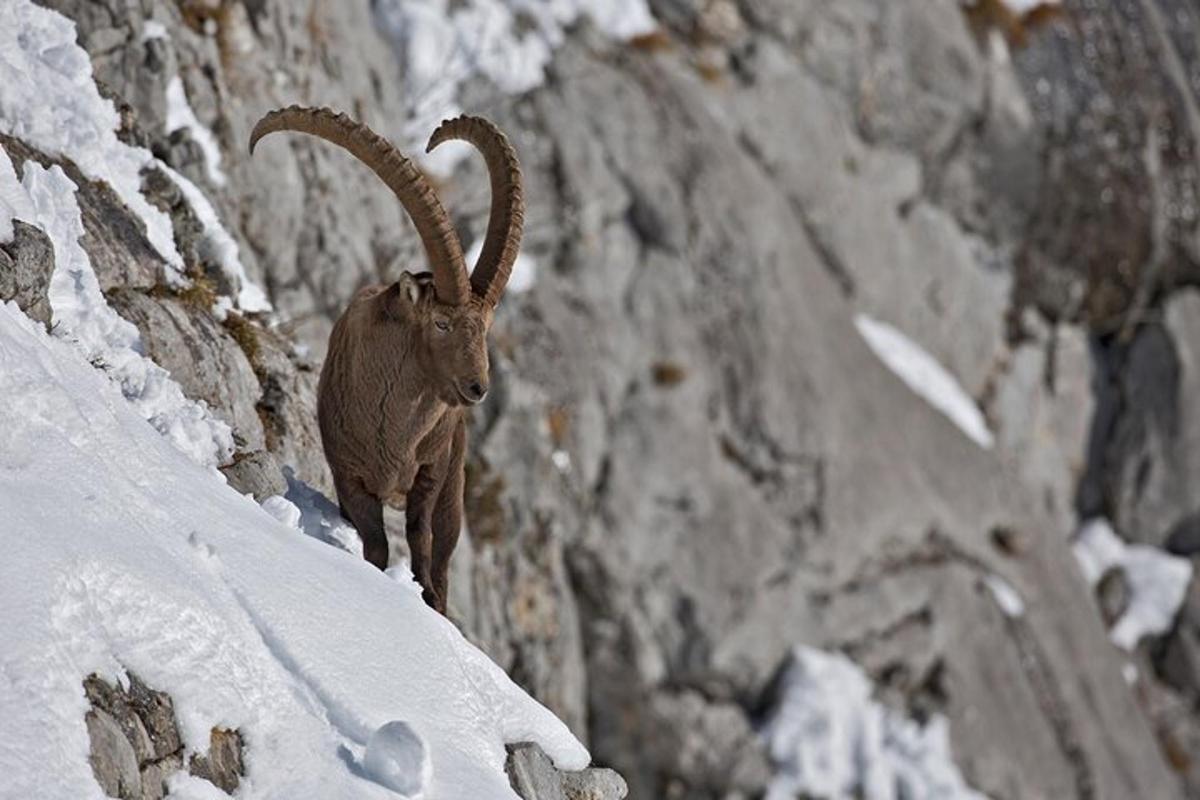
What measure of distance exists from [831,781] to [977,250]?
9.85m

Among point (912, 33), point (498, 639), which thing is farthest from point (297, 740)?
point (912, 33)

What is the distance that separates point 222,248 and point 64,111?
120 cm

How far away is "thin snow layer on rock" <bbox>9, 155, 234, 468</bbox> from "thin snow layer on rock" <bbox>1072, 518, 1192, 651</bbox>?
18.4 metres

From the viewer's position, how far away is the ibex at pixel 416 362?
7910 mm

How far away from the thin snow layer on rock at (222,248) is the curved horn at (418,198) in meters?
2.52

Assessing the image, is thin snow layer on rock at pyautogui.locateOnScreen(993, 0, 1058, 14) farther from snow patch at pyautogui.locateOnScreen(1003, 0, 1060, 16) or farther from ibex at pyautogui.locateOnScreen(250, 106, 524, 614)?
ibex at pyautogui.locateOnScreen(250, 106, 524, 614)

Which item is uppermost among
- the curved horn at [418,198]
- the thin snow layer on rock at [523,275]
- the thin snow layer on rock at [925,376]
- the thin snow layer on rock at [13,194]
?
the curved horn at [418,198]

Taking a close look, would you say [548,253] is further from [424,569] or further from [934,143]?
[424,569]

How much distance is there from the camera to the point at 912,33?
25328mm

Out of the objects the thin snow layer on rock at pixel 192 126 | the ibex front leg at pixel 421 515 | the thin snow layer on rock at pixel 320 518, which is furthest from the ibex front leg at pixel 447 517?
the thin snow layer on rock at pixel 192 126

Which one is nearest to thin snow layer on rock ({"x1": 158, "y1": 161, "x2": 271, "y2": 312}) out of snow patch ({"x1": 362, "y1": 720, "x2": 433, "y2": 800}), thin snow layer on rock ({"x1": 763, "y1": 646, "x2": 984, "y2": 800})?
snow patch ({"x1": 362, "y1": 720, "x2": 433, "y2": 800})

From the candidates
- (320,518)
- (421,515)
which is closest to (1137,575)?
(421,515)

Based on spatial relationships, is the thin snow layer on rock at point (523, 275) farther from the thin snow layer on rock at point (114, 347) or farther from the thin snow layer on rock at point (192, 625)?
the thin snow layer on rock at point (192, 625)

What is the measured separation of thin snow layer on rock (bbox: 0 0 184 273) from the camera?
9.62 meters
